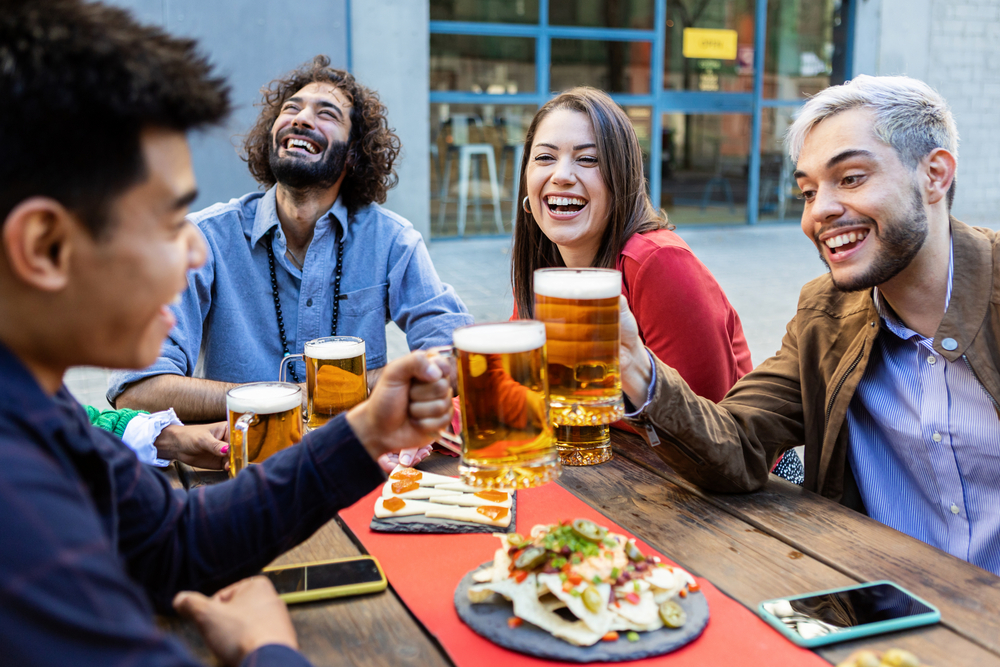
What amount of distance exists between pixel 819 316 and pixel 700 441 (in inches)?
25.4

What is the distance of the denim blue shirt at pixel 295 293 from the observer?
3045 millimetres

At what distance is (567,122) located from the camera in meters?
2.79

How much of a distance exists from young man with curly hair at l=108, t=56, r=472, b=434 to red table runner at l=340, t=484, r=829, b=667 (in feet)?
3.99

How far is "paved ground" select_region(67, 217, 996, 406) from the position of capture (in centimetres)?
611

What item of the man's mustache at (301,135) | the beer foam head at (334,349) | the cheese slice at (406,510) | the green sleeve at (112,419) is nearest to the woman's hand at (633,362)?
the cheese slice at (406,510)

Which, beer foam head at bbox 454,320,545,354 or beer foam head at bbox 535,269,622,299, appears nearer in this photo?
beer foam head at bbox 454,320,545,354

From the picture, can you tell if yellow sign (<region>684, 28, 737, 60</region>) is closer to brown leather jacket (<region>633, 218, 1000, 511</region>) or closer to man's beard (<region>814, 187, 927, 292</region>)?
brown leather jacket (<region>633, 218, 1000, 511</region>)

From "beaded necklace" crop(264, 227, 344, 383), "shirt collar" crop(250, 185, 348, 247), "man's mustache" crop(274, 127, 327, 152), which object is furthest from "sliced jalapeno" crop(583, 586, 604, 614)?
"man's mustache" crop(274, 127, 327, 152)

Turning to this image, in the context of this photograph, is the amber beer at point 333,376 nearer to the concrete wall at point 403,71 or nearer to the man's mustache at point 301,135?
the man's mustache at point 301,135

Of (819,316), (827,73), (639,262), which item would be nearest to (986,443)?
(819,316)

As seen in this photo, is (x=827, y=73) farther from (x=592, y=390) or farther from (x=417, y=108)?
(x=592, y=390)

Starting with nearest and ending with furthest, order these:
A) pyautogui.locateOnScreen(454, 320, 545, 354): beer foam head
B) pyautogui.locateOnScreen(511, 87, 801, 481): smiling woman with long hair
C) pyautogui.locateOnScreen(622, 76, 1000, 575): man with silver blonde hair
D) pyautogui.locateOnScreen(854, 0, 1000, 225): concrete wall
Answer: pyautogui.locateOnScreen(454, 320, 545, 354): beer foam head, pyautogui.locateOnScreen(622, 76, 1000, 575): man with silver blonde hair, pyautogui.locateOnScreen(511, 87, 801, 481): smiling woman with long hair, pyautogui.locateOnScreen(854, 0, 1000, 225): concrete wall

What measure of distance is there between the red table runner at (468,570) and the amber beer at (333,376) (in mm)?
334

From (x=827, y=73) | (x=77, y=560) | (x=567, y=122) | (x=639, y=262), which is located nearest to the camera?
(x=77, y=560)
